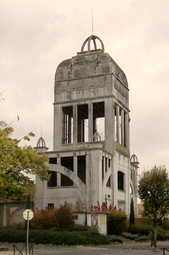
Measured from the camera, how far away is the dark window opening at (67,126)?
182 feet

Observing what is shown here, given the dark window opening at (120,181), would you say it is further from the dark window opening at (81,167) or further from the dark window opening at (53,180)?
the dark window opening at (53,180)

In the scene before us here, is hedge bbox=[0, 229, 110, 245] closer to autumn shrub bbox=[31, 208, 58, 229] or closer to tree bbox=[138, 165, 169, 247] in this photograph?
autumn shrub bbox=[31, 208, 58, 229]

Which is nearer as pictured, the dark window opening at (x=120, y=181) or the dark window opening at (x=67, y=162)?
the dark window opening at (x=67, y=162)

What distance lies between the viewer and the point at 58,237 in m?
32.7

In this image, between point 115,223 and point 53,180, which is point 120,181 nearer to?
point 53,180

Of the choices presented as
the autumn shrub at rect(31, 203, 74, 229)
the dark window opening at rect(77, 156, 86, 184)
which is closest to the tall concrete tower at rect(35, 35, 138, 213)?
the dark window opening at rect(77, 156, 86, 184)

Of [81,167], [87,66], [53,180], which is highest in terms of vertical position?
[87,66]

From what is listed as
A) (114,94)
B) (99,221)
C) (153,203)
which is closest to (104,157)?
(114,94)

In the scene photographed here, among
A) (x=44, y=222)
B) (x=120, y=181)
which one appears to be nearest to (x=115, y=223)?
(x=44, y=222)

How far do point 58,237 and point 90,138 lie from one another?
2200cm

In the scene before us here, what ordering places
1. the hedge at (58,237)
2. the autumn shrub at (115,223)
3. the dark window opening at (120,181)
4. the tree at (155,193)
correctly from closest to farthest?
1. the hedge at (58,237)
2. the tree at (155,193)
3. the autumn shrub at (115,223)
4. the dark window opening at (120,181)

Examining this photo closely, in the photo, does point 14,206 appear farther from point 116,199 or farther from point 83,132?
point 83,132

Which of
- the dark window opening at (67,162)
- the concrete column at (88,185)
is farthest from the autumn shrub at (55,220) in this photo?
the dark window opening at (67,162)

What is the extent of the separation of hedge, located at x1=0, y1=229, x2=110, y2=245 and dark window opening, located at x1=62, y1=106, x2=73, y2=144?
861 inches
